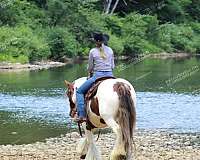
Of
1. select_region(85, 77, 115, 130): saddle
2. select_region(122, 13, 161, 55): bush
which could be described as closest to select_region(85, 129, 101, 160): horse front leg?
select_region(85, 77, 115, 130): saddle

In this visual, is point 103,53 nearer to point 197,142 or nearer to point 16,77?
point 197,142

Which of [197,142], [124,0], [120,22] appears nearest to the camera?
[197,142]

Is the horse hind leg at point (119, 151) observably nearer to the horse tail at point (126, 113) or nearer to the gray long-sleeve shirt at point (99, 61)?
the horse tail at point (126, 113)

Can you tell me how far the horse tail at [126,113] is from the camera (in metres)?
10.4

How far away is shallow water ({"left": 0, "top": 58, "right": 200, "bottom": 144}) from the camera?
19.0 meters

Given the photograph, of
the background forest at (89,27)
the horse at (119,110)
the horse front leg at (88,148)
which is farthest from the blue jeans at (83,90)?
the background forest at (89,27)

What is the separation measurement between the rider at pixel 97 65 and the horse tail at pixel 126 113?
859 mm

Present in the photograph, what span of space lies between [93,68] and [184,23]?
217 ft

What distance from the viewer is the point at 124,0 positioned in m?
72.6

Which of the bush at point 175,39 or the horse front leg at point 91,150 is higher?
the horse front leg at point 91,150

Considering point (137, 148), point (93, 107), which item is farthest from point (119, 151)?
point (137, 148)

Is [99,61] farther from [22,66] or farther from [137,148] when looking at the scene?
[22,66]

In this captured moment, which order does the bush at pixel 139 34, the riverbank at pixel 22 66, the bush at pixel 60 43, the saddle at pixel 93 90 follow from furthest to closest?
1. the bush at pixel 139 34
2. the bush at pixel 60 43
3. the riverbank at pixel 22 66
4. the saddle at pixel 93 90

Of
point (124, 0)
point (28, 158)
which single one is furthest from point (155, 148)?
point (124, 0)
